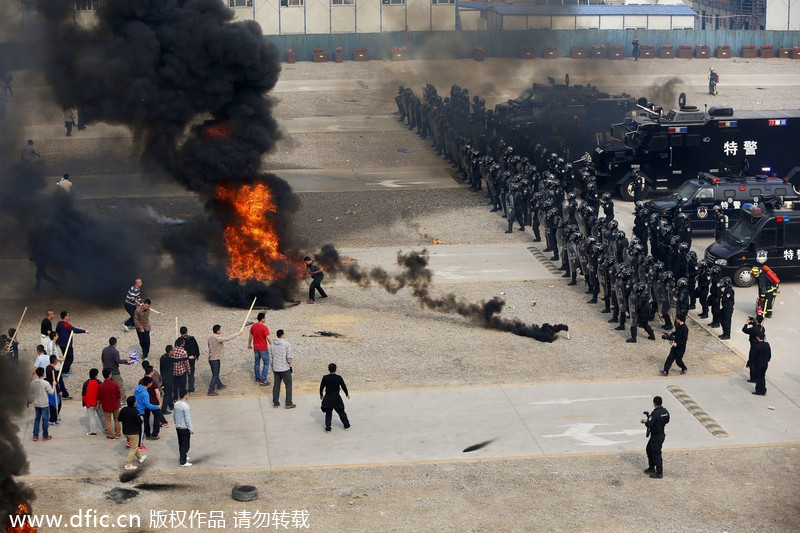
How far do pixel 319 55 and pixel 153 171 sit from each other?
120ft

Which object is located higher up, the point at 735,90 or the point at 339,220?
the point at 735,90

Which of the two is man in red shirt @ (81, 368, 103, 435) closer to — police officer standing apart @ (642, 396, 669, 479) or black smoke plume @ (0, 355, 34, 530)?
black smoke plume @ (0, 355, 34, 530)

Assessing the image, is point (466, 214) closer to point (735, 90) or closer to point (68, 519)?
point (68, 519)

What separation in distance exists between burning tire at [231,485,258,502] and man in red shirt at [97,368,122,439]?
283 cm

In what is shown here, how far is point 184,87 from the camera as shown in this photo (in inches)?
982

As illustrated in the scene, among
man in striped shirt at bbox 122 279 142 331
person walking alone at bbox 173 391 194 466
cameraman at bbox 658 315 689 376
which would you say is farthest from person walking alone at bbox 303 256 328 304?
person walking alone at bbox 173 391 194 466

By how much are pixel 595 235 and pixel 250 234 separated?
7.85m

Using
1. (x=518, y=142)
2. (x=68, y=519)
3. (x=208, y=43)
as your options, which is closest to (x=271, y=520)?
(x=68, y=519)

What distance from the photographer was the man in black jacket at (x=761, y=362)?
65.8 feet

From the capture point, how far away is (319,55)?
6184cm

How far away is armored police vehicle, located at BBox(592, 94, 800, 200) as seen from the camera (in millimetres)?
34438

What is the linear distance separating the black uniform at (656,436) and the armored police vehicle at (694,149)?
18.3m

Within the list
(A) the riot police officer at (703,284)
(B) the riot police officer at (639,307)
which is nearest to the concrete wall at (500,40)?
Result: (A) the riot police officer at (703,284)

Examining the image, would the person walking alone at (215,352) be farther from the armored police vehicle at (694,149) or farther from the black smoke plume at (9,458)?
the armored police vehicle at (694,149)
